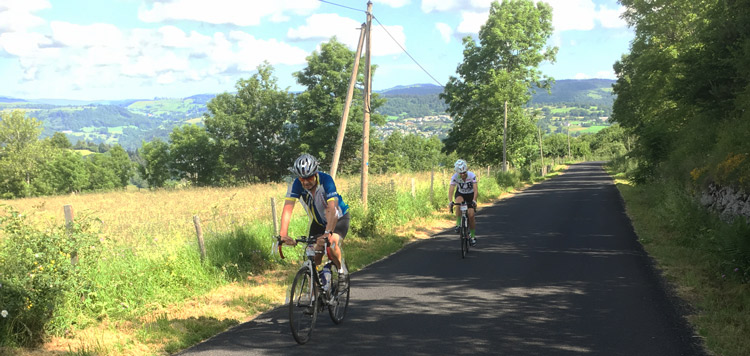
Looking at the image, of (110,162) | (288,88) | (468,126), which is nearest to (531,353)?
(468,126)

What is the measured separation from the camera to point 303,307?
17.4 feet

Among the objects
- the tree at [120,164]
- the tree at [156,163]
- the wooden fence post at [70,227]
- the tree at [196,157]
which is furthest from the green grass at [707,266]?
the tree at [120,164]

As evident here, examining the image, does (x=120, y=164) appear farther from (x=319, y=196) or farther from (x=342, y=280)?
(x=319, y=196)

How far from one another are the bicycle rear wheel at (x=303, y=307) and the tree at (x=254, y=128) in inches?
2027

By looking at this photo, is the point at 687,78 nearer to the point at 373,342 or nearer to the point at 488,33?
the point at 373,342

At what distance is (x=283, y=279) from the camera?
852cm

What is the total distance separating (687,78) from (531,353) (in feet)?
55.1

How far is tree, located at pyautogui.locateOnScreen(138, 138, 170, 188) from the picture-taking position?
6981cm

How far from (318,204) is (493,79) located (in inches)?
1450

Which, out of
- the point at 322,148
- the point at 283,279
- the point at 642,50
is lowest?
the point at 283,279

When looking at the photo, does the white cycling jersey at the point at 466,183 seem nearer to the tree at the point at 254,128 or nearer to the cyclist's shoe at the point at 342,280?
the cyclist's shoe at the point at 342,280

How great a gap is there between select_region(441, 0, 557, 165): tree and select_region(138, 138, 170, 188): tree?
42148mm

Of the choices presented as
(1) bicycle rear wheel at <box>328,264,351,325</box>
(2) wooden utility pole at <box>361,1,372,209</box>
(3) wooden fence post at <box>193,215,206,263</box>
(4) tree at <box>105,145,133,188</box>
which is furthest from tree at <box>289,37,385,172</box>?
(4) tree at <box>105,145,133,188</box>

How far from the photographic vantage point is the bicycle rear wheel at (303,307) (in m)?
5.15
